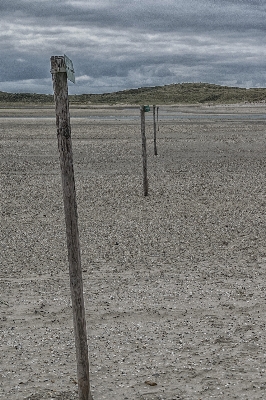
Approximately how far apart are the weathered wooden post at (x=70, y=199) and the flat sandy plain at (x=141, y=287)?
0.43 metres

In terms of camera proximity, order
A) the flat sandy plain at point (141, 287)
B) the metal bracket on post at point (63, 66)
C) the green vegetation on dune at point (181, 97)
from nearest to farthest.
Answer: the metal bracket on post at point (63, 66) < the flat sandy plain at point (141, 287) < the green vegetation on dune at point (181, 97)

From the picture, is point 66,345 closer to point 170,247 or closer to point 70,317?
point 70,317

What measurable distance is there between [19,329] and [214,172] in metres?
13.0

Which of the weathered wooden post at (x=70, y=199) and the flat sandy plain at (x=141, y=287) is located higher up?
the weathered wooden post at (x=70, y=199)

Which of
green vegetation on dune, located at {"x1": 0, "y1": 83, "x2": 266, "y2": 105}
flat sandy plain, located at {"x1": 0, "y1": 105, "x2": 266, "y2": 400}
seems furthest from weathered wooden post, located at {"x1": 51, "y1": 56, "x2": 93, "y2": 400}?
green vegetation on dune, located at {"x1": 0, "y1": 83, "x2": 266, "y2": 105}

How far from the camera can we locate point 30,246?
1038 cm

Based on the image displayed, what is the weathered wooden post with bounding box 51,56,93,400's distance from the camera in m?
4.57

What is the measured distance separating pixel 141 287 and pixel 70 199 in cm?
362

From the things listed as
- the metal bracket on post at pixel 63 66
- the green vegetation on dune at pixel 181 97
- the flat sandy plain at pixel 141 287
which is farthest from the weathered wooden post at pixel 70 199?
the green vegetation on dune at pixel 181 97

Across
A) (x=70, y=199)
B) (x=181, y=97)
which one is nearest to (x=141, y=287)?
(x=70, y=199)

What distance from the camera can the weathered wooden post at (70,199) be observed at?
4.57 meters

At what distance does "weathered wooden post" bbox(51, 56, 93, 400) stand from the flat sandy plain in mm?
425

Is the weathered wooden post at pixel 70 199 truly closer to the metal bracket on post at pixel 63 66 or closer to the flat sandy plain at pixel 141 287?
the metal bracket on post at pixel 63 66

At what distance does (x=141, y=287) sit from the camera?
822 cm
